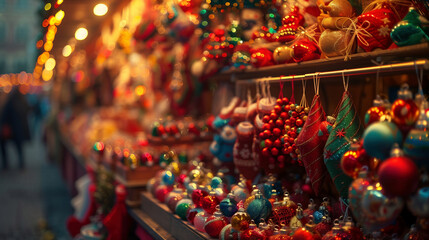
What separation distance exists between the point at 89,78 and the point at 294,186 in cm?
661

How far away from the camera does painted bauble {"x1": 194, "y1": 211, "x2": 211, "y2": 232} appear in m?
2.20

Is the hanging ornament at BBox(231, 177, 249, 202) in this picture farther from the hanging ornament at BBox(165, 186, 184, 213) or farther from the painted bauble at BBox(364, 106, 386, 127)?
the painted bauble at BBox(364, 106, 386, 127)

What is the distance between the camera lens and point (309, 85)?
2322 mm

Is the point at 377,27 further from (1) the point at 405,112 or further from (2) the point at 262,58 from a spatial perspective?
(2) the point at 262,58

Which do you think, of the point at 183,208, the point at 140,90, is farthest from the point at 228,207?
the point at 140,90

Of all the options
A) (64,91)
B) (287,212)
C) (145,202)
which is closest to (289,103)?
(287,212)

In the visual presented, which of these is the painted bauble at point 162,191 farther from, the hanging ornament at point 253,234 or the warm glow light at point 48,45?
the warm glow light at point 48,45

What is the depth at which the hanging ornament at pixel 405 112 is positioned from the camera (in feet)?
4.61

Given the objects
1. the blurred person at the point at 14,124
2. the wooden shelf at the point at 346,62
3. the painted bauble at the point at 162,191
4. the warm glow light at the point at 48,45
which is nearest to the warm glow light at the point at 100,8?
the wooden shelf at the point at 346,62

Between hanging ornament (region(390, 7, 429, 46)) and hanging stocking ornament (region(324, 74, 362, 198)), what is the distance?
1.10ft

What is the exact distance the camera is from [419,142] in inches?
53.3

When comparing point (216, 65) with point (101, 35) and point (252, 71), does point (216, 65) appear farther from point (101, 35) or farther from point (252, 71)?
point (101, 35)

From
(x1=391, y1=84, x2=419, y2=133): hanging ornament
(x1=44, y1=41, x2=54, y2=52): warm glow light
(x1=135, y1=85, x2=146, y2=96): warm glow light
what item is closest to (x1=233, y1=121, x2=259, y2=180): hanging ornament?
(x1=391, y1=84, x2=419, y2=133): hanging ornament

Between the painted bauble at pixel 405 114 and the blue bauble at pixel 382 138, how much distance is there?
0.02 metres
